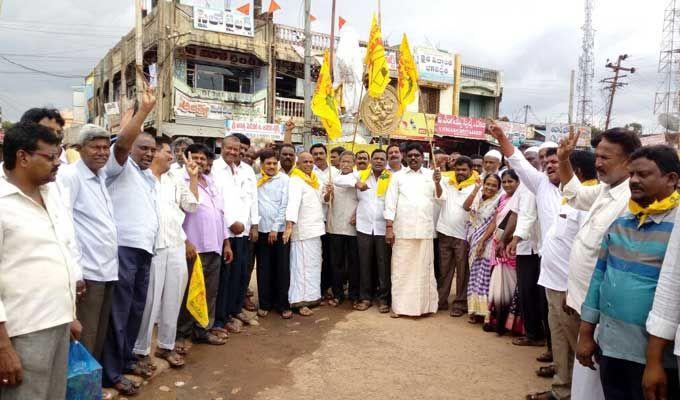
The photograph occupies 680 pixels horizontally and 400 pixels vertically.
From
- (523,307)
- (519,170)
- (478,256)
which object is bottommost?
(523,307)

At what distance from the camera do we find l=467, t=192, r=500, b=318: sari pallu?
214 inches

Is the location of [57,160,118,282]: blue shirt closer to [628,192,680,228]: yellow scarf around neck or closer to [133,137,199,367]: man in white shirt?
[133,137,199,367]: man in white shirt

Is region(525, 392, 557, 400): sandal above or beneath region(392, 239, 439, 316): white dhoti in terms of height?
beneath

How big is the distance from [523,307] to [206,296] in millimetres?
3114

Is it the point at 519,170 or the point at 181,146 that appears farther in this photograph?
the point at 181,146

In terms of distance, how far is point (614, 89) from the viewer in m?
26.4

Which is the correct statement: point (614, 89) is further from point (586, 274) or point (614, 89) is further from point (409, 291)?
point (586, 274)

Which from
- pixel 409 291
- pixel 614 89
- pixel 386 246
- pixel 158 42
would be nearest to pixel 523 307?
pixel 409 291

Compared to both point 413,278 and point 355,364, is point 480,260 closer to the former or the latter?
point 413,278

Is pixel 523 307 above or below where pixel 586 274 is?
below

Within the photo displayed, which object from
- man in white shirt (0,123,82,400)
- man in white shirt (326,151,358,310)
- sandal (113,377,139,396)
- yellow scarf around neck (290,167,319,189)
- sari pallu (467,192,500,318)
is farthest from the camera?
man in white shirt (326,151,358,310)

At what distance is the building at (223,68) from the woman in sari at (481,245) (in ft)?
35.5

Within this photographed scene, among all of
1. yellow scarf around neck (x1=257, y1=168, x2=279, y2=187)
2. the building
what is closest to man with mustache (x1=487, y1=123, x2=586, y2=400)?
yellow scarf around neck (x1=257, y1=168, x2=279, y2=187)

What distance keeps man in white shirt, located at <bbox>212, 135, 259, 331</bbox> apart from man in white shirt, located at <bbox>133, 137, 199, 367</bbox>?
0.63 meters
